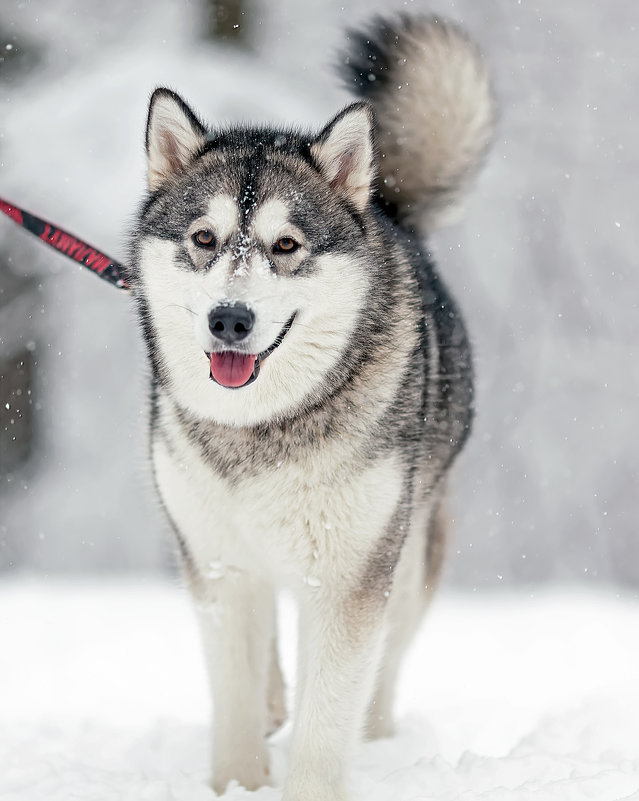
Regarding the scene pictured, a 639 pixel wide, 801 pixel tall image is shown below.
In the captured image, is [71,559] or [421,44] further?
[71,559]

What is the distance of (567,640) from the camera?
5445mm

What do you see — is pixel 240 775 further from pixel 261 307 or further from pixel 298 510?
pixel 261 307

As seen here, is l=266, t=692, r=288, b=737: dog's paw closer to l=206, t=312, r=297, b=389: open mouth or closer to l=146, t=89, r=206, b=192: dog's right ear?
l=206, t=312, r=297, b=389: open mouth

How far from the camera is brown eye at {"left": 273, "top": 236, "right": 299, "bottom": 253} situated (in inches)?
107

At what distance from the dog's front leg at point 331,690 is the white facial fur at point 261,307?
1.93 feet

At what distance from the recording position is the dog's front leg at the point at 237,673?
3143 millimetres

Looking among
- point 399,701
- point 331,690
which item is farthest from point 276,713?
point 331,690

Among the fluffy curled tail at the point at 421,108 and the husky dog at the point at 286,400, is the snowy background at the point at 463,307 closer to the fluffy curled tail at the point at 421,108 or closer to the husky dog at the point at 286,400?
the husky dog at the point at 286,400

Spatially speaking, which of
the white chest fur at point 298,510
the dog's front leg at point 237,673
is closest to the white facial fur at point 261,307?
the white chest fur at point 298,510

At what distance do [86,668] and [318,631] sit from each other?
255 cm

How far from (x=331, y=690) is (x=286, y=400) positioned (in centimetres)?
84

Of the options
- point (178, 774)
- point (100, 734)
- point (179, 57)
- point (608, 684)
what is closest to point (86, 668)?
point (100, 734)

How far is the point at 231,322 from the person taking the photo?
2.48 meters

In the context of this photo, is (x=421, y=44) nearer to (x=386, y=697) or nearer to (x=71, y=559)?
(x=386, y=697)
